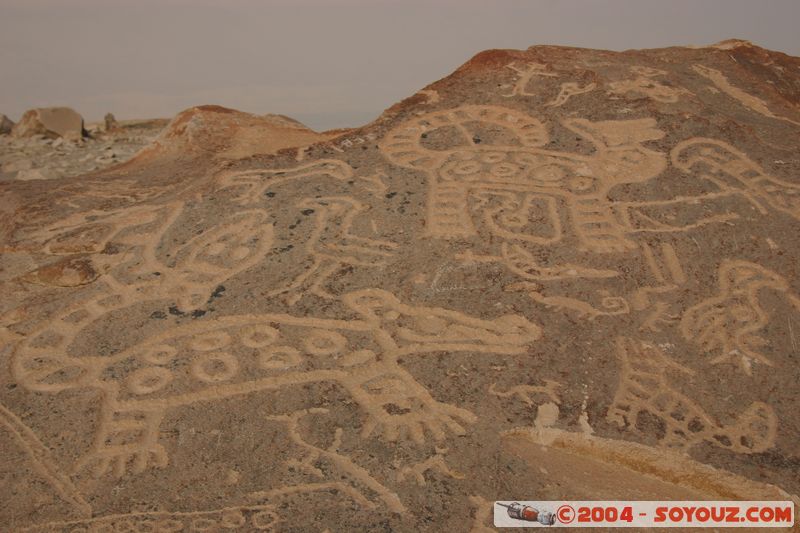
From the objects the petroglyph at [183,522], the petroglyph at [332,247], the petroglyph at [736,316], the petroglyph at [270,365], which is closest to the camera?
the petroglyph at [183,522]

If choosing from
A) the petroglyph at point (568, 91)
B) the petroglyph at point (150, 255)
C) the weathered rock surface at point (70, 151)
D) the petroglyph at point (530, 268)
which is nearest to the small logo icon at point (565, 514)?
the petroglyph at point (530, 268)

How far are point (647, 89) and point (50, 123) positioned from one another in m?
7.86

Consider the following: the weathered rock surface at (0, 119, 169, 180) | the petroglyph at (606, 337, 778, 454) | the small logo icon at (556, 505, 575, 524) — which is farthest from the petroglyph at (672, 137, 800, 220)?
the weathered rock surface at (0, 119, 169, 180)

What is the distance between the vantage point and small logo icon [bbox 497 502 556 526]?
2611 mm

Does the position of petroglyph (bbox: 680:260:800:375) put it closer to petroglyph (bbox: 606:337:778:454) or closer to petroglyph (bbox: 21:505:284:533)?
petroglyph (bbox: 606:337:778:454)

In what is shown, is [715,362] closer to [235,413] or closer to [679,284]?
[679,284]

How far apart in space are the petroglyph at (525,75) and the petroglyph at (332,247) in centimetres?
163

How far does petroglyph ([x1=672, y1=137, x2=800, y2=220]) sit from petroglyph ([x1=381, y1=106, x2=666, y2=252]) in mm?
186

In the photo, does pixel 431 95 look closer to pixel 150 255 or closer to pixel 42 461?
pixel 150 255

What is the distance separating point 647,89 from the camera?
5.19 meters

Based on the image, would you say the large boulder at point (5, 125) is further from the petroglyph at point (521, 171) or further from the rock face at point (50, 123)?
the petroglyph at point (521, 171)

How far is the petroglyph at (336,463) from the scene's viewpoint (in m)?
2.68

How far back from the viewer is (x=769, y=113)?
5.29m

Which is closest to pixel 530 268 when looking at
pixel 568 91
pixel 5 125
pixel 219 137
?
pixel 568 91
